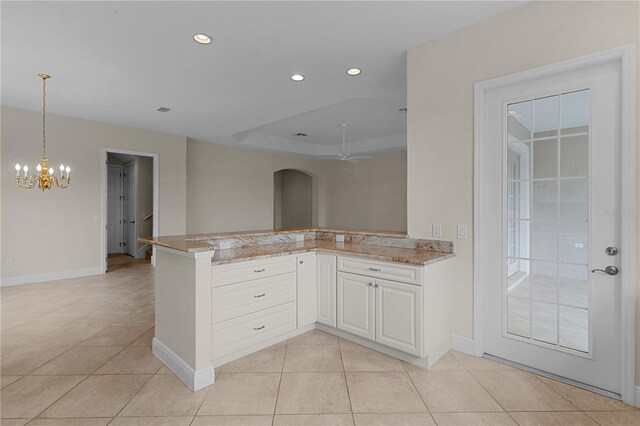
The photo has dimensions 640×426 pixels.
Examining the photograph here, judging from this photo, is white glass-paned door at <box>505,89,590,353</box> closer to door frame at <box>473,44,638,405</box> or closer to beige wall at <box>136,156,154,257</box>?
door frame at <box>473,44,638,405</box>

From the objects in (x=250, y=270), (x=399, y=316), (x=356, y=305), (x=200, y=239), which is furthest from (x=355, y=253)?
(x=200, y=239)

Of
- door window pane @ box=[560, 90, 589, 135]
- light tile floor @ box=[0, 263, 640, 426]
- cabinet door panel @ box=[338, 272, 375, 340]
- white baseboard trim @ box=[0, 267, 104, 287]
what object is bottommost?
light tile floor @ box=[0, 263, 640, 426]

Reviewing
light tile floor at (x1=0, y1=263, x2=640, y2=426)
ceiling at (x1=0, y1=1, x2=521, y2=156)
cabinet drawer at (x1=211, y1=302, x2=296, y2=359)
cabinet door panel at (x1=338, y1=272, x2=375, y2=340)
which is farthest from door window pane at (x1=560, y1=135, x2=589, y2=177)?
cabinet drawer at (x1=211, y1=302, x2=296, y2=359)

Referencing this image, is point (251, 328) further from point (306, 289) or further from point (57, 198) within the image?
point (57, 198)

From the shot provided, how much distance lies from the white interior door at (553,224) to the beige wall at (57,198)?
20.6 feet

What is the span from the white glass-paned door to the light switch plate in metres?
0.54

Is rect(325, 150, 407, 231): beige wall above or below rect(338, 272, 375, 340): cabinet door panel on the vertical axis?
above

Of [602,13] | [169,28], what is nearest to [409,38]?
[602,13]

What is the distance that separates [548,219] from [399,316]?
53.1 inches

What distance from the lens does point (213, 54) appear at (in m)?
3.18

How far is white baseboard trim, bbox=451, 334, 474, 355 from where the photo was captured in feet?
8.84

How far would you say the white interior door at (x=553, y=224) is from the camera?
210cm

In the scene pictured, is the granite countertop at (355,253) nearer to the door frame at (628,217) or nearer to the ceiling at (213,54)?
the door frame at (628,217)

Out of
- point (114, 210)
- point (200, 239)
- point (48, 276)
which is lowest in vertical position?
point (48, 276)
